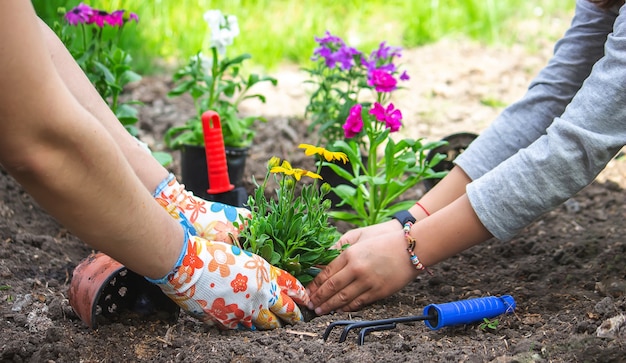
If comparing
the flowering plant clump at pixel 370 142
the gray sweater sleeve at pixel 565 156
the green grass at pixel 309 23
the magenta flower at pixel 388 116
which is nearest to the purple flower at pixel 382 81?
the flowering plant clump at pixel 370 142

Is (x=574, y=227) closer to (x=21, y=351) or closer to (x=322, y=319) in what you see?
(x=322, y=319)

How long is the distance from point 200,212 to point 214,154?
39 centimetres

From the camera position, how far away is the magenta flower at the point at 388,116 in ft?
7.54

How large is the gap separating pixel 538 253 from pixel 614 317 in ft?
2.48

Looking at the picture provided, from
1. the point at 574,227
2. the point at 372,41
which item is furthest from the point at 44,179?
the point at 372,41

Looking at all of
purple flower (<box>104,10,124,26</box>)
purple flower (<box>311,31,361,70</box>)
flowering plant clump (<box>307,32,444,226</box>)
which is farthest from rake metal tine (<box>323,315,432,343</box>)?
purple flower (<box>104,10,124,26</box>)

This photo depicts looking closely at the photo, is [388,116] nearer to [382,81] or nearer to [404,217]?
[382,81]

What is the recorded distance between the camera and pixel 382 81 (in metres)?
2.41

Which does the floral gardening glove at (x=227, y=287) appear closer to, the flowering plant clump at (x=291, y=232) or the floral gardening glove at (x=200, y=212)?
the flowering plant clump at (x=291, y=232)

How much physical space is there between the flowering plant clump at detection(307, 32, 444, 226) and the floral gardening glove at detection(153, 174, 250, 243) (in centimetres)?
34

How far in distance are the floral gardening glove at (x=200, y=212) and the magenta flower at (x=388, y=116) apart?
0.56 m

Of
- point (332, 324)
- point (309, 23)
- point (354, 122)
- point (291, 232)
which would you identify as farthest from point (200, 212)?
point (309, 23)

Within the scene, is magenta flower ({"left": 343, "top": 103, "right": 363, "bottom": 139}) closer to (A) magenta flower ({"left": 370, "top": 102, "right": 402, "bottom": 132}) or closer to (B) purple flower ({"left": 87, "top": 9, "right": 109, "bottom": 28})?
(A) magenta flower ({"left": 370, "top": 102, "right": 402, "bottom": 132})

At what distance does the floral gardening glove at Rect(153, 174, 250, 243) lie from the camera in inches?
75.7
